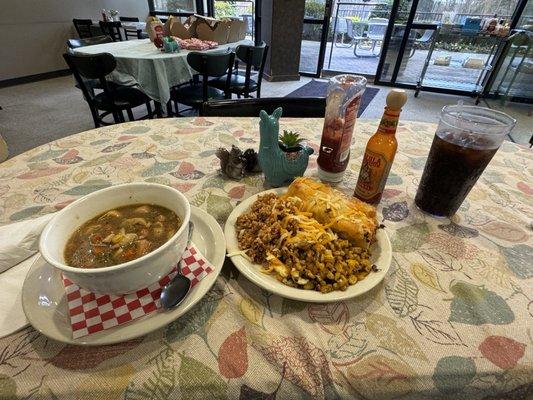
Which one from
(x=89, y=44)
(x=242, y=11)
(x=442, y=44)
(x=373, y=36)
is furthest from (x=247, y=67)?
(x=373, y=36)

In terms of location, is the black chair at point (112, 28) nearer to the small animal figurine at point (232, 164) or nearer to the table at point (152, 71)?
the table at point (152, 71)

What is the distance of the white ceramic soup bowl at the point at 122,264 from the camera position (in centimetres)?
37

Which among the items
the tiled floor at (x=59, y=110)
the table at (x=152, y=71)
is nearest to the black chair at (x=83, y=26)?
the tiled floor at (x=59, y=110)

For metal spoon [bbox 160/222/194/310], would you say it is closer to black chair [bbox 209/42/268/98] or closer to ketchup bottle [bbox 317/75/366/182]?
ketchup bottle [bbox 317/75/366/182]

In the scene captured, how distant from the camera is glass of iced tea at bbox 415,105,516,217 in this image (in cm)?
64

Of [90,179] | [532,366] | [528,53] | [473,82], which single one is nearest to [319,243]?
[532,366]

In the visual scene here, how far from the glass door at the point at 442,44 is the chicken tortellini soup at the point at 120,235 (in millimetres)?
5132

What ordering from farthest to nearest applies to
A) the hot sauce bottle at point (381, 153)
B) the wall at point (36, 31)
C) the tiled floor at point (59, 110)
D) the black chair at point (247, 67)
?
1. the wall at point (36, 31)
2. the tiled floor at point (59, 110)
3. the black chair at point (247, 67)
4. the hot sauce bottle at point (381, 153)

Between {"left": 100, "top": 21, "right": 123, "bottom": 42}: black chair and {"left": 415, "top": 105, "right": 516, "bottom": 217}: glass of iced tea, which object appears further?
{"left": 100, "top": 21, "right": 123, "bottom": 42}: black chair

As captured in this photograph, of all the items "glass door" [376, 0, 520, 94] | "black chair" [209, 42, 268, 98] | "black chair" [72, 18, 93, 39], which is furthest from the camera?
"black chair" [72, 18, 93, 39]

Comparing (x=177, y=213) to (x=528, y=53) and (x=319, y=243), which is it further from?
(x=528, y=53)

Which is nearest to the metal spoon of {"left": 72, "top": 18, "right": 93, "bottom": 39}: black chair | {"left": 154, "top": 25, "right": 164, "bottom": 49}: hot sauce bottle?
{"left": 154, "top": 25, "right": 164, "bottom": 49}: hot sauce bottle

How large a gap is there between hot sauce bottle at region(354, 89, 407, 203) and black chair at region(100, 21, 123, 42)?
5.58 metres

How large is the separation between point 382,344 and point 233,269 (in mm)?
287
